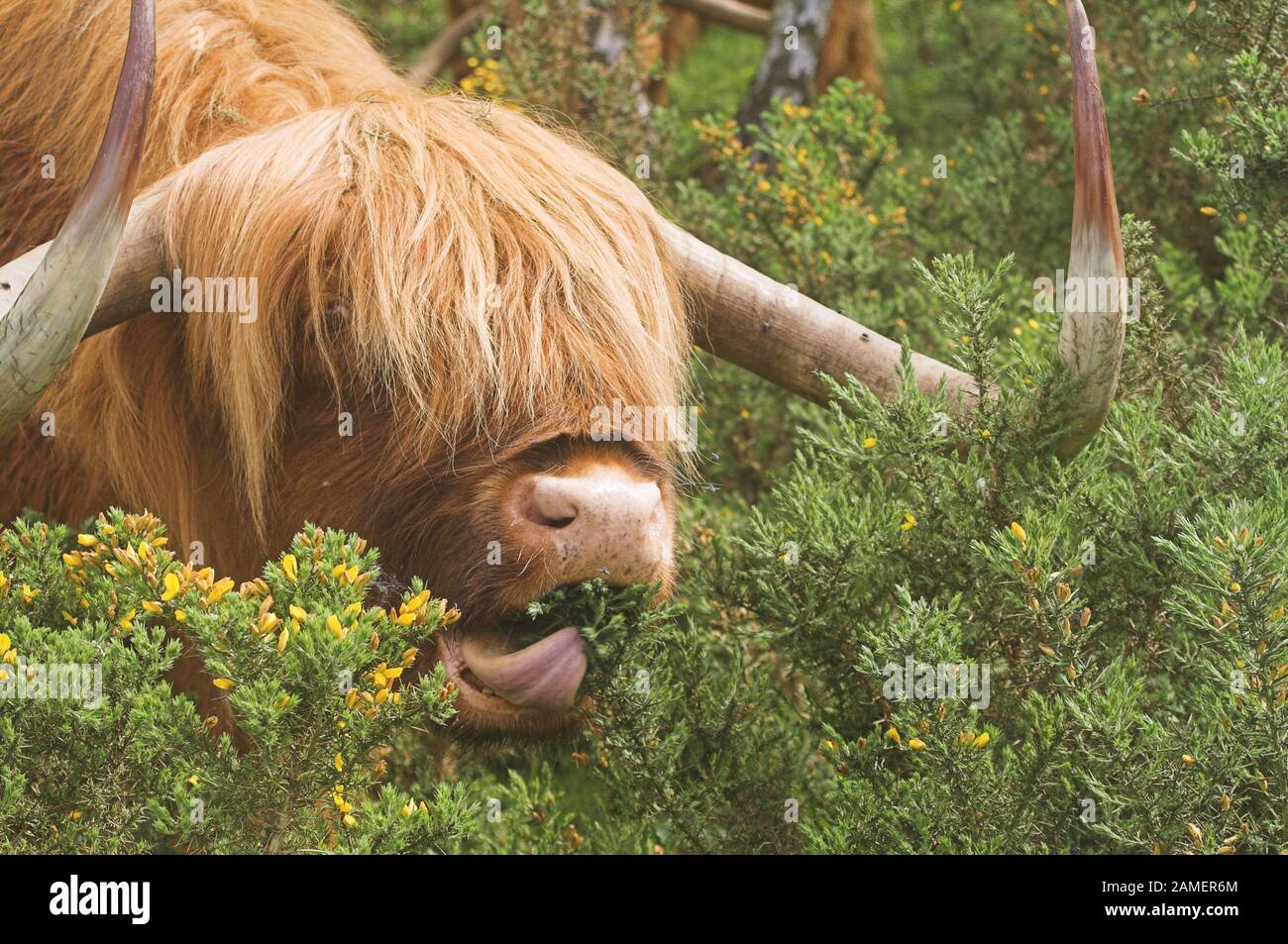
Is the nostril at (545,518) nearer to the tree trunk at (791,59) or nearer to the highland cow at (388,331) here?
the highland cow at (388,331)

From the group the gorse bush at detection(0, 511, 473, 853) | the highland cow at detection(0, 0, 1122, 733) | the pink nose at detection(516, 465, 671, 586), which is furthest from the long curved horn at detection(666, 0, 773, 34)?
the gorse bush at detection(0, 511, 473, 853)

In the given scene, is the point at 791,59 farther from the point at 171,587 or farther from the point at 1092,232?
the point at 171,587

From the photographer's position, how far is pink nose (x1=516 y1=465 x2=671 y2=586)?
239 centimetres

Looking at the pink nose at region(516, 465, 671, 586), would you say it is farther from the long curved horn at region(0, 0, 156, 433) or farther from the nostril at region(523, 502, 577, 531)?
the long curved horn at region(0, 0, 156, 433)

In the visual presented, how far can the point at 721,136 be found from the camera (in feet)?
15.7

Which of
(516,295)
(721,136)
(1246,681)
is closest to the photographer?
(1246,681)

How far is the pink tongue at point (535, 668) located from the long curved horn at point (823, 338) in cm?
97

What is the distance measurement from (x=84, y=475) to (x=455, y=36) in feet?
12.6

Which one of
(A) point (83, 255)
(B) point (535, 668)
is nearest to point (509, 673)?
(B) point (535, 668)

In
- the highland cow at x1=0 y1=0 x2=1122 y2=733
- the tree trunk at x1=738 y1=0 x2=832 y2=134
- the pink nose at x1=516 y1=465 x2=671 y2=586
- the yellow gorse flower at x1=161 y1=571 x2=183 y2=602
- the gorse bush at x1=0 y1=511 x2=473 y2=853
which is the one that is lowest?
the gorse bush at x1=0 y1=511 x2=473 y2=853

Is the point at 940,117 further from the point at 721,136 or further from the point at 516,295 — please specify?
the point at 516,295

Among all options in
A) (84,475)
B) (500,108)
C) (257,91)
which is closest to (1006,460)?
(500,108)

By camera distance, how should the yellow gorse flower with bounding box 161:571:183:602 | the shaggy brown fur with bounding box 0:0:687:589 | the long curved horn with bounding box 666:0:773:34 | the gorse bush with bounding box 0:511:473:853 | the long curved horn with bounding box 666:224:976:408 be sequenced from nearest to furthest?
the gorse bush with bounding box 0:511:473:853, the yellow gorse flower with bounding box 161:571:183:602, the shaggy brown fur with bounding box 0:0:687:589, the long curved horn with bounding box 666:224:976:408, the long curved horn with bounding box 666:0:773:34

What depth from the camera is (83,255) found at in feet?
7.45
